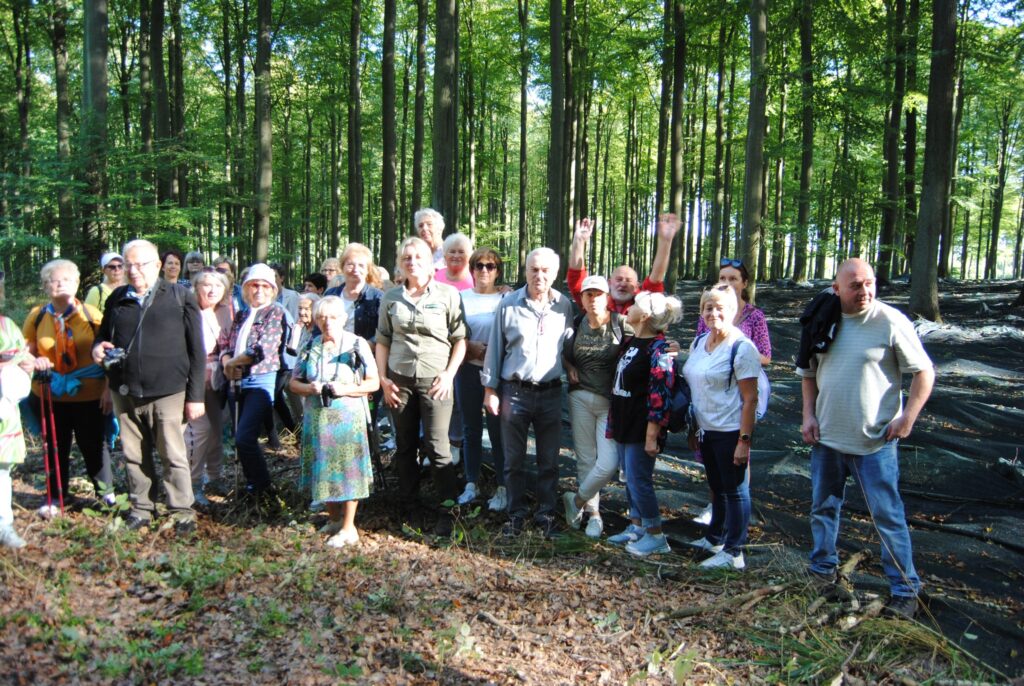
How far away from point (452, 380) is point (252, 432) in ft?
5.38

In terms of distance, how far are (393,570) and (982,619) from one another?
136 inches

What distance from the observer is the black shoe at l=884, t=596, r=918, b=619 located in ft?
11.8

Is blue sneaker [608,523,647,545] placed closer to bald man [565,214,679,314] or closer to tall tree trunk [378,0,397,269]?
bald man [565,214,679,314]

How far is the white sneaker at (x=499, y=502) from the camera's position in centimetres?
523

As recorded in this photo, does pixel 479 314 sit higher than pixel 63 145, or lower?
lower

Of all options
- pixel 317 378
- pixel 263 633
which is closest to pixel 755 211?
pixel 317 378

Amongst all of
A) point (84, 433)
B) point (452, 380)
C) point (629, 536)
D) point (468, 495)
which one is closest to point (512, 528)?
point (468, 495)

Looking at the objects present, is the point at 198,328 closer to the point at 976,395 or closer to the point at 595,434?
the point at 595,434

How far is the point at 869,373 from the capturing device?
12.4 ft

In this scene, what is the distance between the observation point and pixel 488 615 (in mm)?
3750

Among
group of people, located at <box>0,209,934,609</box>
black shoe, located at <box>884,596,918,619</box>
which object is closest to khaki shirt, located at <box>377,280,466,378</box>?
group of people, located at <box>0,209,934,609</box>

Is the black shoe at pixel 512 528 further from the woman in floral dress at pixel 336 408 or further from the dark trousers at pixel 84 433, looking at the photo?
the dark trousers at pixel 84 433

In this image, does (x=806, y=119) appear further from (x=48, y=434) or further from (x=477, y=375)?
(x=48, y=434)

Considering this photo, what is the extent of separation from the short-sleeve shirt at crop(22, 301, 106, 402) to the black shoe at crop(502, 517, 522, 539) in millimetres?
3383
